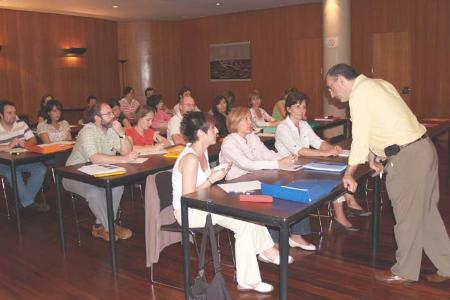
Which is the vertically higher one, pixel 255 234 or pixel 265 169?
pixel 265 169

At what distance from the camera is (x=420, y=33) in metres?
9.73

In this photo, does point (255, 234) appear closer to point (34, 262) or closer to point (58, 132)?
point (34, 262)

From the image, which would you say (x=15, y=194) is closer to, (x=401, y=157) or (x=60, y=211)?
(x=60, y=211)

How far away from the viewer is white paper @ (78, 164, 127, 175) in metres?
3.51

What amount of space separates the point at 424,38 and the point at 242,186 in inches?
329

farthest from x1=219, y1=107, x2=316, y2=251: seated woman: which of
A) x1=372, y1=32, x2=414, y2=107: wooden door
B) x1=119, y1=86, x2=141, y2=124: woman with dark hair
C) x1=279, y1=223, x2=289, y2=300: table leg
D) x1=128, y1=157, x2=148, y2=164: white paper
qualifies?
x1=372, y1=32, x2=414, y2=107: wooden door

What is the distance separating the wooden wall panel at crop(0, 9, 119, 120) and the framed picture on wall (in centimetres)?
273

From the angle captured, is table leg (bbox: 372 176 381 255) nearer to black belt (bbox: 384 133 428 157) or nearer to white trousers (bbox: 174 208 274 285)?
black belt (bbox: 384 133 428 157)

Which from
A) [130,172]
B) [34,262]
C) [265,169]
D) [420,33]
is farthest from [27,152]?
[420,33]

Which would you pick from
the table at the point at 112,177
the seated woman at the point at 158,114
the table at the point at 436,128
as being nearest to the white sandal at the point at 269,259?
the table at the point at 112,177

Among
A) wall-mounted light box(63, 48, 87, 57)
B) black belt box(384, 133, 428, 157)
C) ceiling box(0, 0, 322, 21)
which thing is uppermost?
ceiling box(0, 0, 322, 21)

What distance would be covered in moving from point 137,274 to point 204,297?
3.94 feet

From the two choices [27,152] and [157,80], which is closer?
[27,152]

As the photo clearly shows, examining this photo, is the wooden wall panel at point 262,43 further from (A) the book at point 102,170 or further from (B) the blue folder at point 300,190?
(B) the blue folder at point 300,190
